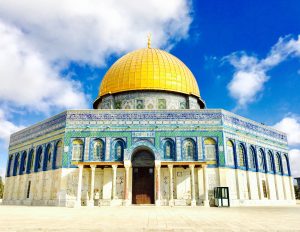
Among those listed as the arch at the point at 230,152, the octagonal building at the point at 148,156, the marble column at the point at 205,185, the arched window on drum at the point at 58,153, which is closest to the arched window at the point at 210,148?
the octagonal building at the point at 148,156

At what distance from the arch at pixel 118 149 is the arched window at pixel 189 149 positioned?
446 centimetres

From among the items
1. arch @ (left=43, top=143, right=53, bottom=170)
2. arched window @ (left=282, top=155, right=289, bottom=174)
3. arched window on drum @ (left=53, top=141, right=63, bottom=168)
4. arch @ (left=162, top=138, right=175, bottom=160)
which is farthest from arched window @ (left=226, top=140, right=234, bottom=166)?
arch @ (left=43, top=143, right=53, bottom=170)

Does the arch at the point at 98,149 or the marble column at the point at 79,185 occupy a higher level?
the arch at the point at 98,149

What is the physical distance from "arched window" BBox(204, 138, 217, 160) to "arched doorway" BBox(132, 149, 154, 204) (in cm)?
409

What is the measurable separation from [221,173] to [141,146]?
6.05 m

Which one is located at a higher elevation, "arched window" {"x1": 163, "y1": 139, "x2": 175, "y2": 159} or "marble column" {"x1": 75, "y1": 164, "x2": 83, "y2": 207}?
"arched window" {"x1": 163, "y1": 139, "x2": 175, "y2": 159}

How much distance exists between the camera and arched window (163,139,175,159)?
66.5 ft

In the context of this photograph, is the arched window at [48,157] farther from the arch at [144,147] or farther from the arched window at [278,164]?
the arched window at [278,164]

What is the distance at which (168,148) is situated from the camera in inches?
806

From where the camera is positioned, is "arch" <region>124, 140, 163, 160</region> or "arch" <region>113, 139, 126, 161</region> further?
"arch" <region>113, 139, 126, 161</region>

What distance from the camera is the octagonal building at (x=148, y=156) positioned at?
19438 mm

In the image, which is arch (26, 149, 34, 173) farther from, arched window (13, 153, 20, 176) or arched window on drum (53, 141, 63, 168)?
arched window on drum (53, 141, 63, 168)

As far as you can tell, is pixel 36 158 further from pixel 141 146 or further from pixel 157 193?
pixel 157 193

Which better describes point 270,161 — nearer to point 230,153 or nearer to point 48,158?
point 230,153
